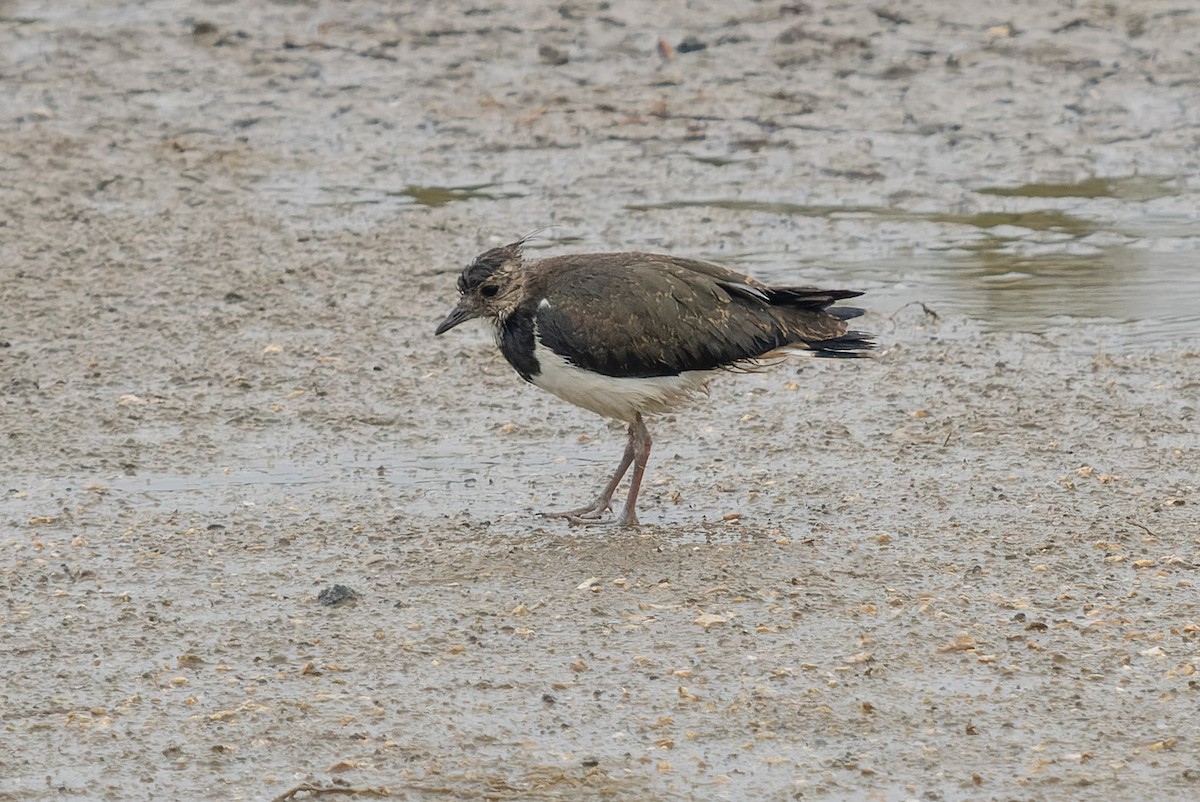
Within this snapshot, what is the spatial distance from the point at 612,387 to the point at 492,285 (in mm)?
715

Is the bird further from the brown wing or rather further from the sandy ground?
the sandy ground

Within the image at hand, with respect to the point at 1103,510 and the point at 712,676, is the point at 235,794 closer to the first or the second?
the point at 712,676

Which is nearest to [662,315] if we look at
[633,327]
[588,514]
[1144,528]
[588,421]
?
[633,327]

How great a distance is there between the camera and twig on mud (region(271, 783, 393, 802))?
5.08m

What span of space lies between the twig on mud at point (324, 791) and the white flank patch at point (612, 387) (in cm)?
248

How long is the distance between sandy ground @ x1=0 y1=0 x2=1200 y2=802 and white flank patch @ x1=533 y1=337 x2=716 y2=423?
0.51m

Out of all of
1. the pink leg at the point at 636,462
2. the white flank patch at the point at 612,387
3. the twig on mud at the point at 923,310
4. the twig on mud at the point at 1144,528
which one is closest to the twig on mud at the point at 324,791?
the pink leg at the point at 636,462

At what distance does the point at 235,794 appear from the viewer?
16.8 feet

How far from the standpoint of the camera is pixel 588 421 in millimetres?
8586

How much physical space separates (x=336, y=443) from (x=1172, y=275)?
5.03 metres

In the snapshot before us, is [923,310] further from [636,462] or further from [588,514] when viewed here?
[588,514]

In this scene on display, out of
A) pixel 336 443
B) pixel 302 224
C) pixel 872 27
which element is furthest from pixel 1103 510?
pixel 872 27

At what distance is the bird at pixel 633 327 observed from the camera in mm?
7195

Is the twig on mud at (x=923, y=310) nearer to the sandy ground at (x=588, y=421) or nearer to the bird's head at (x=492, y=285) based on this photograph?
the sandy ground at (x=588, y=421)
